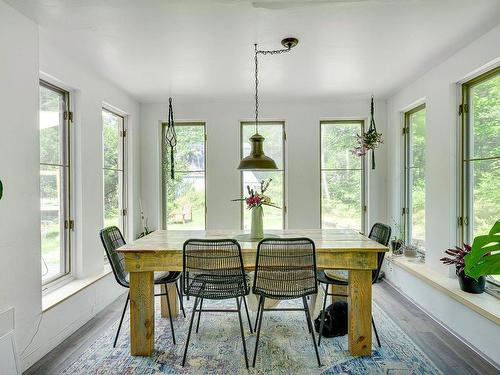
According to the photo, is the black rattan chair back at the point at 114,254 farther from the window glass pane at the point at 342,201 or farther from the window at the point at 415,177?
the window at the point at 415,177

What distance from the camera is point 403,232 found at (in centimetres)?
446

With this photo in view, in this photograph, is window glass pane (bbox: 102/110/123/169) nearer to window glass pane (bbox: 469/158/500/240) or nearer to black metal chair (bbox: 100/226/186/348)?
black metal chair (bbox: 100/226/186/348)

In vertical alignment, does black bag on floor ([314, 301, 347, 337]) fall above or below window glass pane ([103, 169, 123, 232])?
below

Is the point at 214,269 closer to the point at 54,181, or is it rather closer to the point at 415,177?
the point at 54,181

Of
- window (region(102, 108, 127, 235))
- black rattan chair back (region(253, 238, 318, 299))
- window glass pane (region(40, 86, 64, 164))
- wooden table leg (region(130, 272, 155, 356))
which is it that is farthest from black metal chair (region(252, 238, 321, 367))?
window (region(102, 108, 127, 235))

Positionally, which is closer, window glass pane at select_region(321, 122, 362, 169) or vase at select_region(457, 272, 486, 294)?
vase at select_region(457, 272, 486, 294)

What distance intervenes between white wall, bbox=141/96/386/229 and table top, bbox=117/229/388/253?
1.48 m

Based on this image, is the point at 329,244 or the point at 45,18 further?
the point at 329,244

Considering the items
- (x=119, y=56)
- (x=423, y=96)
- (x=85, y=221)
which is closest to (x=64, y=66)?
(x=119, y=56)

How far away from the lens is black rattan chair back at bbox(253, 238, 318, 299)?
240 centimetres

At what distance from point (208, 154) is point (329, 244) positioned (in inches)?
108

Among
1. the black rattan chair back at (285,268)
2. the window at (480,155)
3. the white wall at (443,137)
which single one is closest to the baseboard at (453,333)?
the white wall at (443,137)

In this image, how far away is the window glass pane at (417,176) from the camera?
13.1 ft

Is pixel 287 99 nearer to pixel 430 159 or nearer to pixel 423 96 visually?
pixel 423 96
